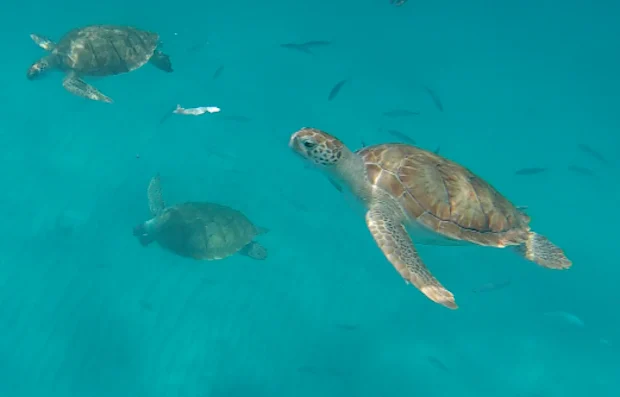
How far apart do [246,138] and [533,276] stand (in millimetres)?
6247

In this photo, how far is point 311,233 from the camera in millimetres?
7812

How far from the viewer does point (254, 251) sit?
6.81 meters

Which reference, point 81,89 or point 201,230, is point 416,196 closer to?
point 201,230

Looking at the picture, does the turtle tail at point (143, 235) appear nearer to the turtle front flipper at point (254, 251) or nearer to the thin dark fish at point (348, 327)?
the turtle front flipper at point (254, 251)

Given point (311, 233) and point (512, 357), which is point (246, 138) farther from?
point (512, 357)

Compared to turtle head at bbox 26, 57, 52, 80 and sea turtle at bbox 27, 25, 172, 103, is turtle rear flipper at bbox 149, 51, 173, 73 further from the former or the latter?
turtle head at bbox 26, 57, 52, 80

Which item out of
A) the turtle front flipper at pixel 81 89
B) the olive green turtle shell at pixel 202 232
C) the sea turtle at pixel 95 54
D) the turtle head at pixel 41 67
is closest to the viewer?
the olive green turtle shell at pixel 202 232

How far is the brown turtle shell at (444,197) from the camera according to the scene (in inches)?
174

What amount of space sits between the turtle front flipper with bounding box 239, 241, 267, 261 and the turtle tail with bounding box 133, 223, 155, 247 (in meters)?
1.39

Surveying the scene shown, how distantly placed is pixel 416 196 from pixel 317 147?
1.11 m

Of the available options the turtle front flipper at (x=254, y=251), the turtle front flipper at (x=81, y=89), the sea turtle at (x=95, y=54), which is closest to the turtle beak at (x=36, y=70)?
the sea turtle at (x=95, y=54)

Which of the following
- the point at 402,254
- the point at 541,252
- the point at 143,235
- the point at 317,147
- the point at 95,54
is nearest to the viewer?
the point at 402,254

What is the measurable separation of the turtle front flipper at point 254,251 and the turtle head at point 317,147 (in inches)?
106

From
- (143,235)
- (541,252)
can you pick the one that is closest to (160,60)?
(143,235)
